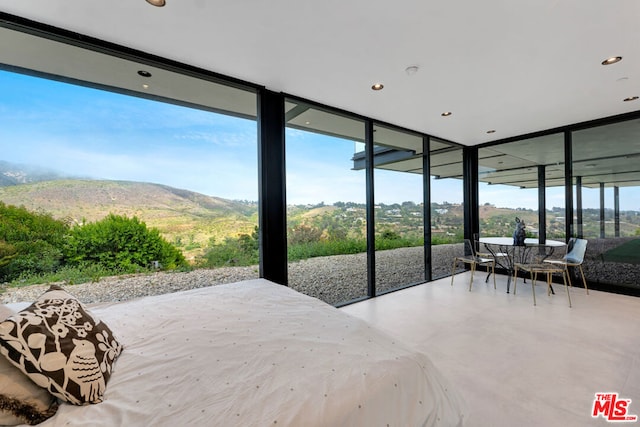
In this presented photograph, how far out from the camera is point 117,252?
2174 millimetres

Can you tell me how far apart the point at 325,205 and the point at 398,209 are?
1.50 meters

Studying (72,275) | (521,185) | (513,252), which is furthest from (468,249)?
(72,275)

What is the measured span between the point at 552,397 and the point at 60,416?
2670 mm

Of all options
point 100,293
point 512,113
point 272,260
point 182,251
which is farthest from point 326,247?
point 512,113

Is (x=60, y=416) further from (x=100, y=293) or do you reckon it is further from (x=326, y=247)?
(x=326, y=247)

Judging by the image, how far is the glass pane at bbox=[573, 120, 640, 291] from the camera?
3844 millimetres

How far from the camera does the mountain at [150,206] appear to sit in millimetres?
1938

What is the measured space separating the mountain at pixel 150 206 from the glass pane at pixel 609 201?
535 cm

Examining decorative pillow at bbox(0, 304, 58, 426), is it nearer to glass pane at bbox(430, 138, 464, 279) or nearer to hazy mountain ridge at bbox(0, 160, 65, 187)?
hazy mountain ridge at bbox(0, 160, 65, 187)

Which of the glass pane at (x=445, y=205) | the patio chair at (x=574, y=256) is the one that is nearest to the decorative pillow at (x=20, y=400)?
the glass pane at (x=445, y=205)

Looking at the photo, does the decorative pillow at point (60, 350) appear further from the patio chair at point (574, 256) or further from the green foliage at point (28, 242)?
the patio chair at point (574, 256)

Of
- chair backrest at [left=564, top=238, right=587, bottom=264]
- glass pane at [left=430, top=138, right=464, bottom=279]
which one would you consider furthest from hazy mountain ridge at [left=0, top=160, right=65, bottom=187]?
chair backrest at [left=564, top=238, right=587, bottom=264]
